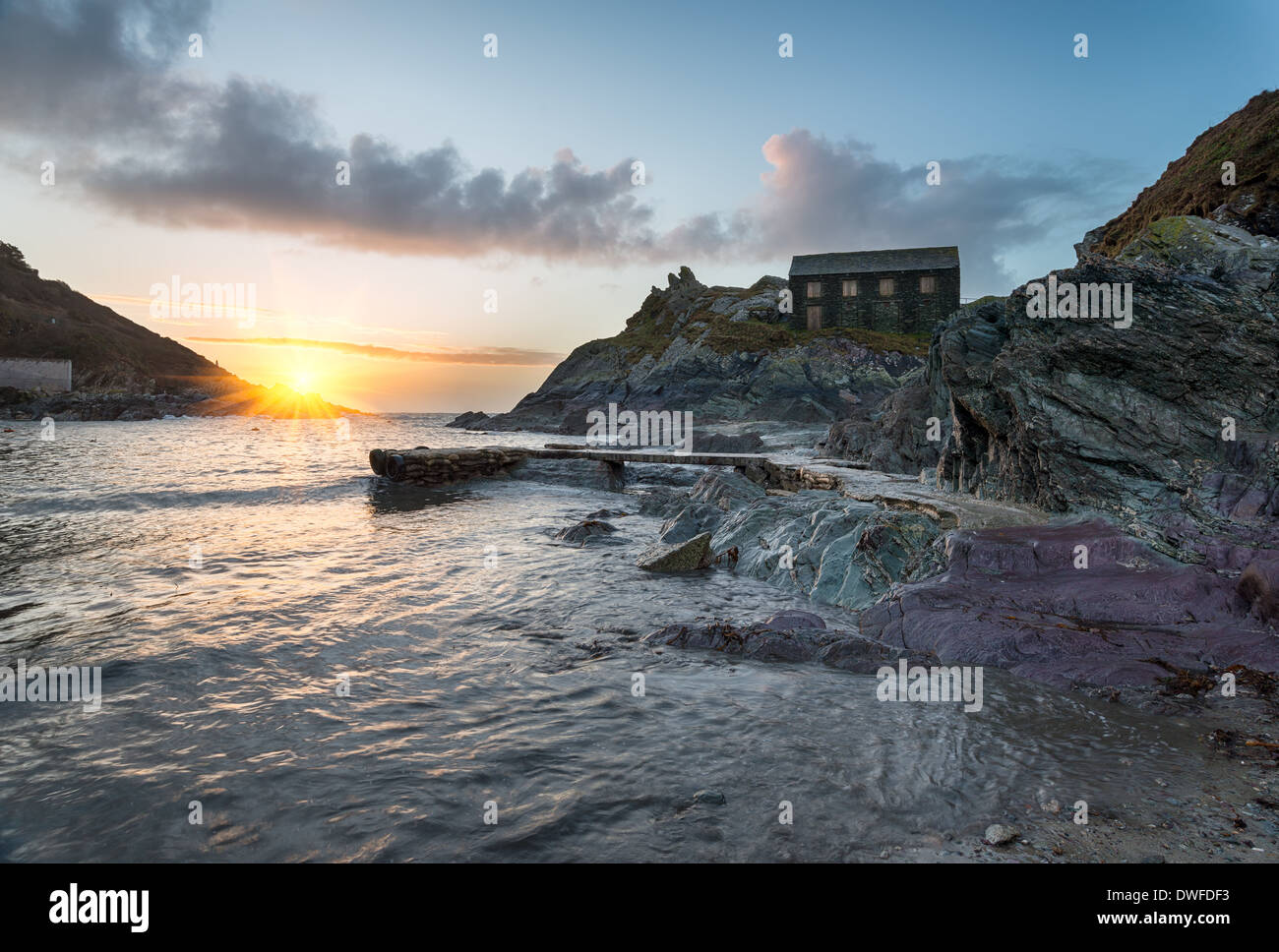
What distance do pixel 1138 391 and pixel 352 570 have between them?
14.0 metres

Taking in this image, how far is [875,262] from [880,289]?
3845mm

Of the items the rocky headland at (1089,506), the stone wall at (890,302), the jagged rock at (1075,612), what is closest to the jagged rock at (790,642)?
the rocky headland at (1089,506)

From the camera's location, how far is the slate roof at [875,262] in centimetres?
7025

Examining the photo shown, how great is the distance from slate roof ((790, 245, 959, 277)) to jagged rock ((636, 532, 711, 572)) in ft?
225

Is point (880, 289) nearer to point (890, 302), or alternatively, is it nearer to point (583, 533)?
point (890, 302)

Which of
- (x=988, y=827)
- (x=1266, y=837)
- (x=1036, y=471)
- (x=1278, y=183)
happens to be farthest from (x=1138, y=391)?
(x=1278, y=183)

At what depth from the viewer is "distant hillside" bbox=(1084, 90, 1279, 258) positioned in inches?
995

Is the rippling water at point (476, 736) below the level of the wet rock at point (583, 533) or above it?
below

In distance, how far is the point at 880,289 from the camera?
→ 71.2m

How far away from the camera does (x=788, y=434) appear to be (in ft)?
145

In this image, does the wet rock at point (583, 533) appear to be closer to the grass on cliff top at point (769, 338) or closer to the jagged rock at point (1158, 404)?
the jagged rock at point (1158, 404)

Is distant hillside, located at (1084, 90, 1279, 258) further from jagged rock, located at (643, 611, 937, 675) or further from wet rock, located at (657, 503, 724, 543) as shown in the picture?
jagged rock, located at (643, 611, 937, 675)

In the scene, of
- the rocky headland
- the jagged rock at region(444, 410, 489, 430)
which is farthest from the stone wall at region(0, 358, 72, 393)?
the rocky headland

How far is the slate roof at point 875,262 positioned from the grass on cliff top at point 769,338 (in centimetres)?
706
